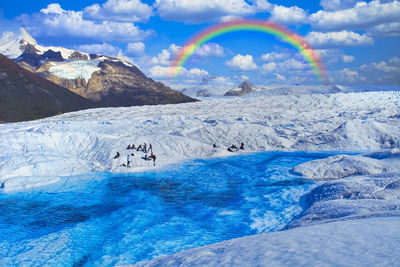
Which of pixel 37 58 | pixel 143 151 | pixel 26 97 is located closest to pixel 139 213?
pixel 143 151

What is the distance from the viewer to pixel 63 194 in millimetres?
15234

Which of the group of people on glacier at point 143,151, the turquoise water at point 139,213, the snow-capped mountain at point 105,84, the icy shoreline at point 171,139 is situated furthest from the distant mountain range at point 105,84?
the turquoise water at point 139,213

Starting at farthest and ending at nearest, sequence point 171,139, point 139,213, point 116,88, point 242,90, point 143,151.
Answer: point 242,90 < point 116,88 < point 171,139 < point 143,151 < point 139,213

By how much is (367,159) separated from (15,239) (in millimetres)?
16339

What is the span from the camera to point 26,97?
182 feet

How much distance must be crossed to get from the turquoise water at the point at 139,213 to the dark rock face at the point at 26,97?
40.1m

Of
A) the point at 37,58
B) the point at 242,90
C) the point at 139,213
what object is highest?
the point at 37,58

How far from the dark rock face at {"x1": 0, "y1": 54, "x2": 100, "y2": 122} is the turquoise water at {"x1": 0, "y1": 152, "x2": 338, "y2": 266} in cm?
4006

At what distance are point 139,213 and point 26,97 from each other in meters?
52.1

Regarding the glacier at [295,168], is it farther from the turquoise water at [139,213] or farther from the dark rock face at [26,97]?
the dark rock face at [26,97]

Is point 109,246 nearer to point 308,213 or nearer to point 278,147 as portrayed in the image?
point 308,213

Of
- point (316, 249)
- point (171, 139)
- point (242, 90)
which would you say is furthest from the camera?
point (242, 90)

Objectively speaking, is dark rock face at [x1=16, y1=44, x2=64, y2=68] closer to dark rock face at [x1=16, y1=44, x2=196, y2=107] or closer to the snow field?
dark rock face at [x1=16, y1=44, x2=196, y2=107]

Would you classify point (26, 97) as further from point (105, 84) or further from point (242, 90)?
point (242, 90)
